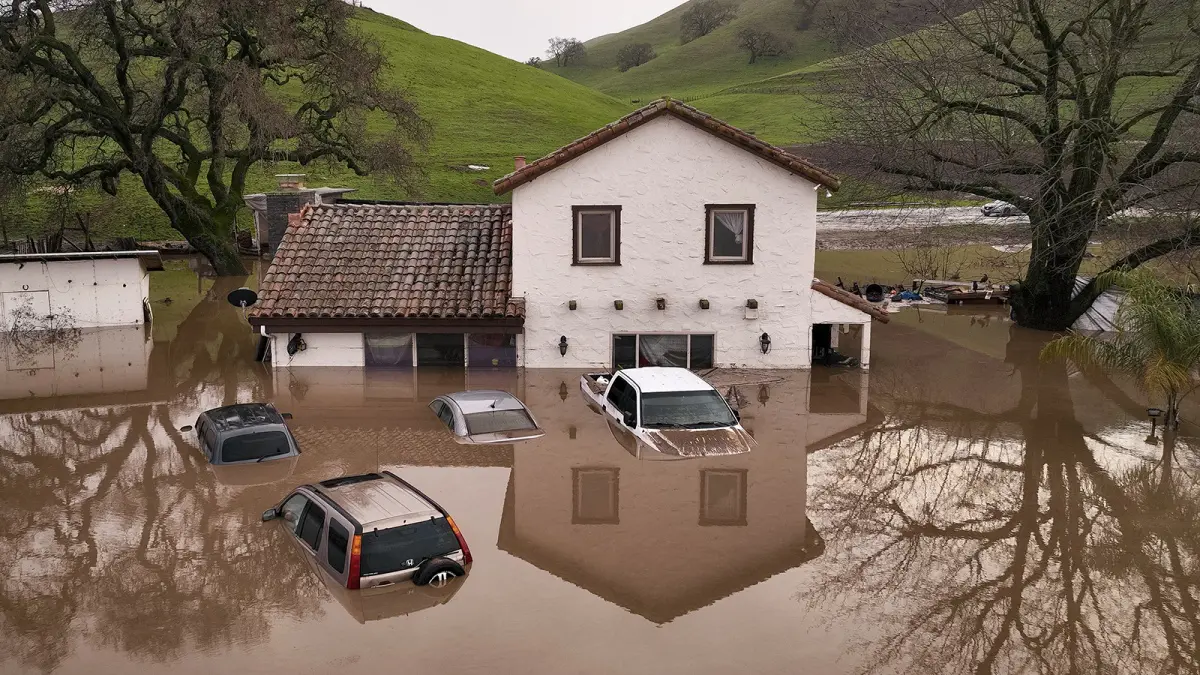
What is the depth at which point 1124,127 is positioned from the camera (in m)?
25.4

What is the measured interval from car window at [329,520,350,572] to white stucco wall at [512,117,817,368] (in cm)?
1154

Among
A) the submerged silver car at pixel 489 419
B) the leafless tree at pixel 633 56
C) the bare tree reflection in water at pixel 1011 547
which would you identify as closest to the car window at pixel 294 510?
the submerged silver car at pixel 489 419

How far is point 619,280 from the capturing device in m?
22.5

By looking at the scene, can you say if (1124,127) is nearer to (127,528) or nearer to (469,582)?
(469,582)

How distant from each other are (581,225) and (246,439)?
9.85m

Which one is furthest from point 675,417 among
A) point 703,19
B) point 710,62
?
point 703,19

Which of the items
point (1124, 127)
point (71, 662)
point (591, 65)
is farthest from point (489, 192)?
point (591, 65)

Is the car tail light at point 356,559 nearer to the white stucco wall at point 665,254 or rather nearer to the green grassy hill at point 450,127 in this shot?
the white stucco wall at point 665,254

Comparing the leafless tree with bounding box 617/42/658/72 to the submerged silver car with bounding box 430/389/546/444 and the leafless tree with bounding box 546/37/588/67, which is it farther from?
the submerged silver car with bounding box 430/389/546/444

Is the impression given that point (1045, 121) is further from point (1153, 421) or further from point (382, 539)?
point (382, 539)

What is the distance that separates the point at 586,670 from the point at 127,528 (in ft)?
26.4

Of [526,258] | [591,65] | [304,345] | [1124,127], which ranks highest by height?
[591,65]

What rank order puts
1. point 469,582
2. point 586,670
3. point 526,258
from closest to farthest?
point 586,670 → point 469,582 → point 526,258

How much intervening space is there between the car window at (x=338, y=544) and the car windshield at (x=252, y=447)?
497 cm
